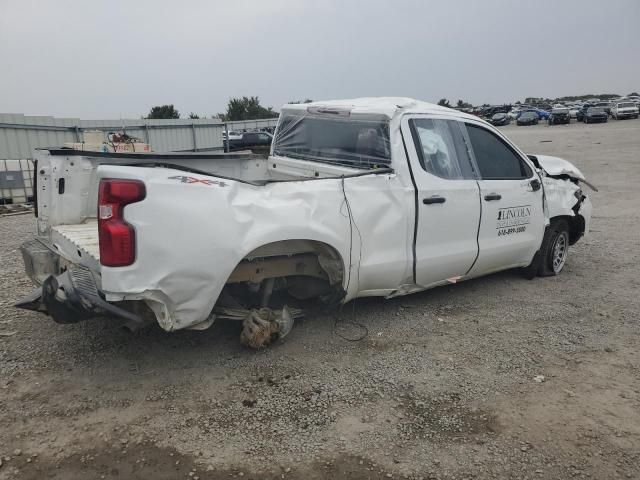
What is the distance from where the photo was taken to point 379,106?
4559mm

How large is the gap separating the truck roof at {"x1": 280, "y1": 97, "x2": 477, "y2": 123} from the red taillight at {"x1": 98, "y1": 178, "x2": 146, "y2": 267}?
7.31 feet

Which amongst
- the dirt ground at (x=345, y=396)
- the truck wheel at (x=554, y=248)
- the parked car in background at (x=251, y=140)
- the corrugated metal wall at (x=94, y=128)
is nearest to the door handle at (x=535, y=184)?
the truck wheel at (x=554, y=248)

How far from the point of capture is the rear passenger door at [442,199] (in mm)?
4438

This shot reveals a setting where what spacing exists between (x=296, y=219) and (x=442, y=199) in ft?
4.86

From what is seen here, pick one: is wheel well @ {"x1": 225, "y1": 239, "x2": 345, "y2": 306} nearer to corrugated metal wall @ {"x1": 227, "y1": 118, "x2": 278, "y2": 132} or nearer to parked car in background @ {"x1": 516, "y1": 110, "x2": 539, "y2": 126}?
corrugated metal wall @ {"x1": 227, "y1": 118, "x2": 278, "y2": 132}

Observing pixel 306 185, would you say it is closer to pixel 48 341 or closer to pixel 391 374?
pixel 391 374

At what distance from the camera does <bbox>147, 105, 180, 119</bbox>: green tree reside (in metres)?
47.1

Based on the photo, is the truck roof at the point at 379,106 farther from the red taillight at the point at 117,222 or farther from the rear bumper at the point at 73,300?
the rear bumper at the point at 73,300

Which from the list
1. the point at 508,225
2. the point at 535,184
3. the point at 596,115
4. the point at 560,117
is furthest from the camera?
the point at 560,117

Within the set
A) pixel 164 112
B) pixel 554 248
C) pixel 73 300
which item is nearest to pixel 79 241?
pixel 73 300

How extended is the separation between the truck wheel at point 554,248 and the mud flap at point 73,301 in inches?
175

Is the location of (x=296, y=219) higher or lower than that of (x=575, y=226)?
higher

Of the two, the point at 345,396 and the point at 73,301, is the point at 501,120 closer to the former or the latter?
the point at 345,396

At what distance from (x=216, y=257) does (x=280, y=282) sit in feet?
3.05
